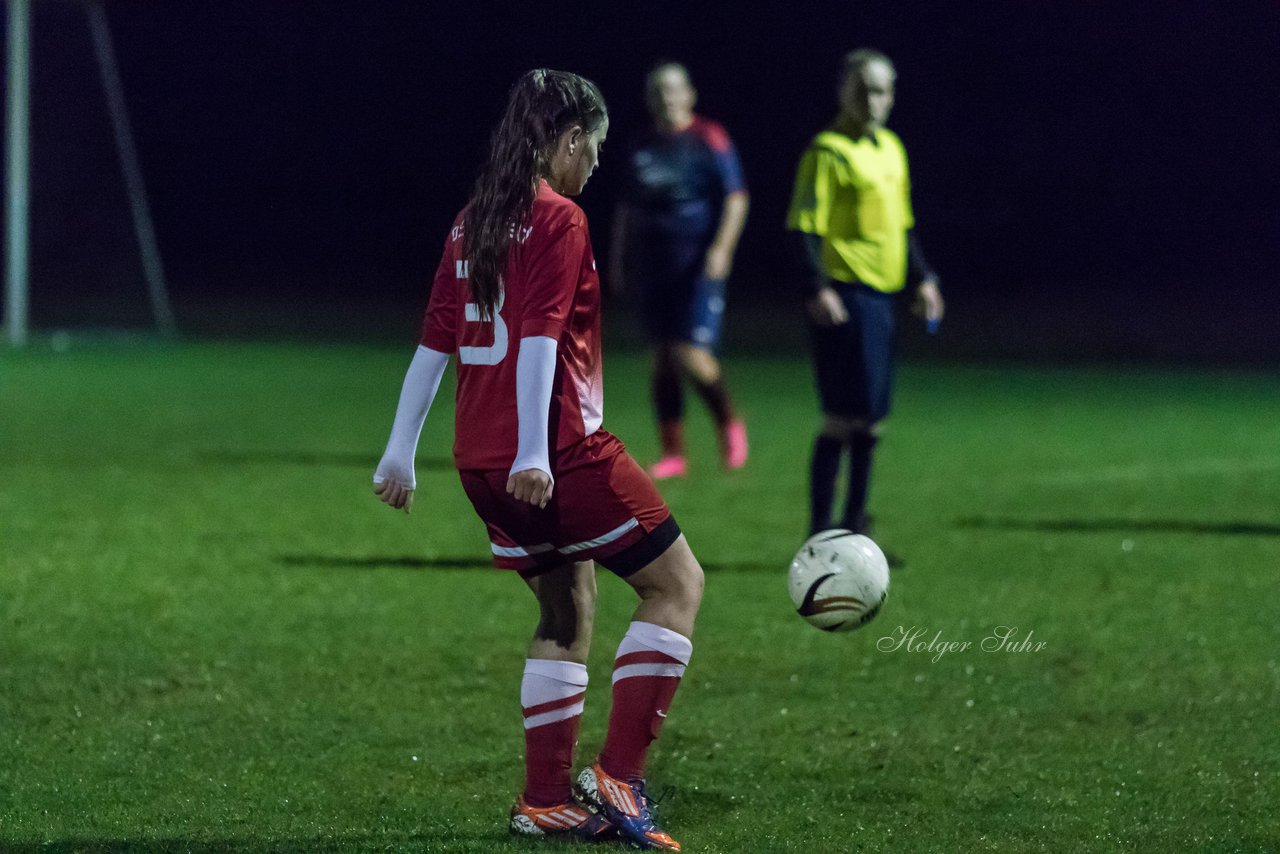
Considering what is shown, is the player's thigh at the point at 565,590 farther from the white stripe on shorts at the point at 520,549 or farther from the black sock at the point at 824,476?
the black sock at the point at 824,476

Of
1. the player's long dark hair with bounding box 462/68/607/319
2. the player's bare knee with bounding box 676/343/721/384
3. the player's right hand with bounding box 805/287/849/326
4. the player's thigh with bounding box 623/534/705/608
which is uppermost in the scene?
the player's long dark hair with bounding box 462/68/607/319

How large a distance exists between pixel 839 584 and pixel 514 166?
4.86 feet

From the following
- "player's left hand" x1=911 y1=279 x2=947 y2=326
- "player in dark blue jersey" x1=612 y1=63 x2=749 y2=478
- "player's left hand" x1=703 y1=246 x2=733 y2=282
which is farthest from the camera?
"player in dark blue jersey" x1=612 y1=63 x2=749 y2=478

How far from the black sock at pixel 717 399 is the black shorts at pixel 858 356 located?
9.73 ft

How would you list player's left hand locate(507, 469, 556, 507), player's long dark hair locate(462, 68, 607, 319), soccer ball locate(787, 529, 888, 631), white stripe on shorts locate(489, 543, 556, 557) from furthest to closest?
soccer ball locate(787, 529, 888, 631)
white stripe on shorts locate(489, 543, 556, 557)
player's long dark hair locate(462, 68, 607, 319)
player's left hand locate(507, 469, 556, 507)

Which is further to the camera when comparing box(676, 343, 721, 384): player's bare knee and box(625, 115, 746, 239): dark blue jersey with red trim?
box(676, 343, 721, 384): player's bare knee

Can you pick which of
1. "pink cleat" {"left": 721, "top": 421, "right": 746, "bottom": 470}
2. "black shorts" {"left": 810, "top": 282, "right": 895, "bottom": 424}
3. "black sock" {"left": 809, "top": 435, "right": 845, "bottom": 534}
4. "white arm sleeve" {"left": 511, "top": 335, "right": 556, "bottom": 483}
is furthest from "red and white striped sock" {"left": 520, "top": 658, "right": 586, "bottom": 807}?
"pink cleat" {"left": 721, "top": 421, "right": 746, "bottom": 470}

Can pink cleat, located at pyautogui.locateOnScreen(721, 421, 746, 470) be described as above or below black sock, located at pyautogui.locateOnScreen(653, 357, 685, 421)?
below

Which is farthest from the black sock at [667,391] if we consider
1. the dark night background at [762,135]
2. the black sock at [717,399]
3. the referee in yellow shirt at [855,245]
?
the dark night background at [762,135]

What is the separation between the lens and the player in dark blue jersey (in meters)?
10.3

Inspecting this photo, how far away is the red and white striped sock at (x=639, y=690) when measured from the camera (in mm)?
4082

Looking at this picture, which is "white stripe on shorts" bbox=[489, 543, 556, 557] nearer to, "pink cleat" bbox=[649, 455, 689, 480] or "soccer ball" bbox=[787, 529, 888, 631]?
"soccer ball" bbox=[787, 529, 888, 631]

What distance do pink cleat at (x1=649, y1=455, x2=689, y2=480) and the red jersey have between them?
250 inches

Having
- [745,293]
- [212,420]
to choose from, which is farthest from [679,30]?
[212,420]
